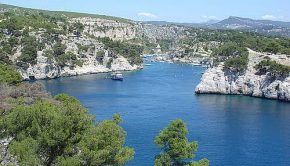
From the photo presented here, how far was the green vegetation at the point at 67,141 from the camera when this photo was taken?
87.5ft

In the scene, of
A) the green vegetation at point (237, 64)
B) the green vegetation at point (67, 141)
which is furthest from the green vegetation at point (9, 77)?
the green vegetation at point (237, 64)

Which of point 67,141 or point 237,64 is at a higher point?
point 67,141

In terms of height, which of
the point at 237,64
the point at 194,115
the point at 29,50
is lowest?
the point at 194,115

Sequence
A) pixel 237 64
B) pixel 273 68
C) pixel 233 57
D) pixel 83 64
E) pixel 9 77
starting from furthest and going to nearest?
pixel 83 64, pixel 233 57, pixel 237 64, pixel 273 68, pixel 9 77

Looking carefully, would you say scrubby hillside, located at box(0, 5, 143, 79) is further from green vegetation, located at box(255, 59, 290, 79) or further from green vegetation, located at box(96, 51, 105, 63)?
green vegetation, located at box(255, 59, 290, 79)

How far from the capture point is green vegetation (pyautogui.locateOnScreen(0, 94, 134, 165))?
87.5ft

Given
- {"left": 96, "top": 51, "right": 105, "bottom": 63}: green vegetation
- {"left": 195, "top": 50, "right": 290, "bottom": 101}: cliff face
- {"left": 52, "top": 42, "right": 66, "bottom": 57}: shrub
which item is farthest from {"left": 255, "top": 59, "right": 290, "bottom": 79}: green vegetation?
{"left": 96, "top": 51, "right": 105, "bottom": 63}: green vegetation

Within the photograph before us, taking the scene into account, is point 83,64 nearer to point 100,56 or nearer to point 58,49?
point 100,56

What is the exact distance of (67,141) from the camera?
27.4m

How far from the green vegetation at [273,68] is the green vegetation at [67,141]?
233ft

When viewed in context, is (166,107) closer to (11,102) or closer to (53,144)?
(11,102)

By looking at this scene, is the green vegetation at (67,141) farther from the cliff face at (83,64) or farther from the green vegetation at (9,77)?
the cliff face at (83,64)

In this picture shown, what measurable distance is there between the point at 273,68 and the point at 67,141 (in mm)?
74887

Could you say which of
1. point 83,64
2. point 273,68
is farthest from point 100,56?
point 273,68
